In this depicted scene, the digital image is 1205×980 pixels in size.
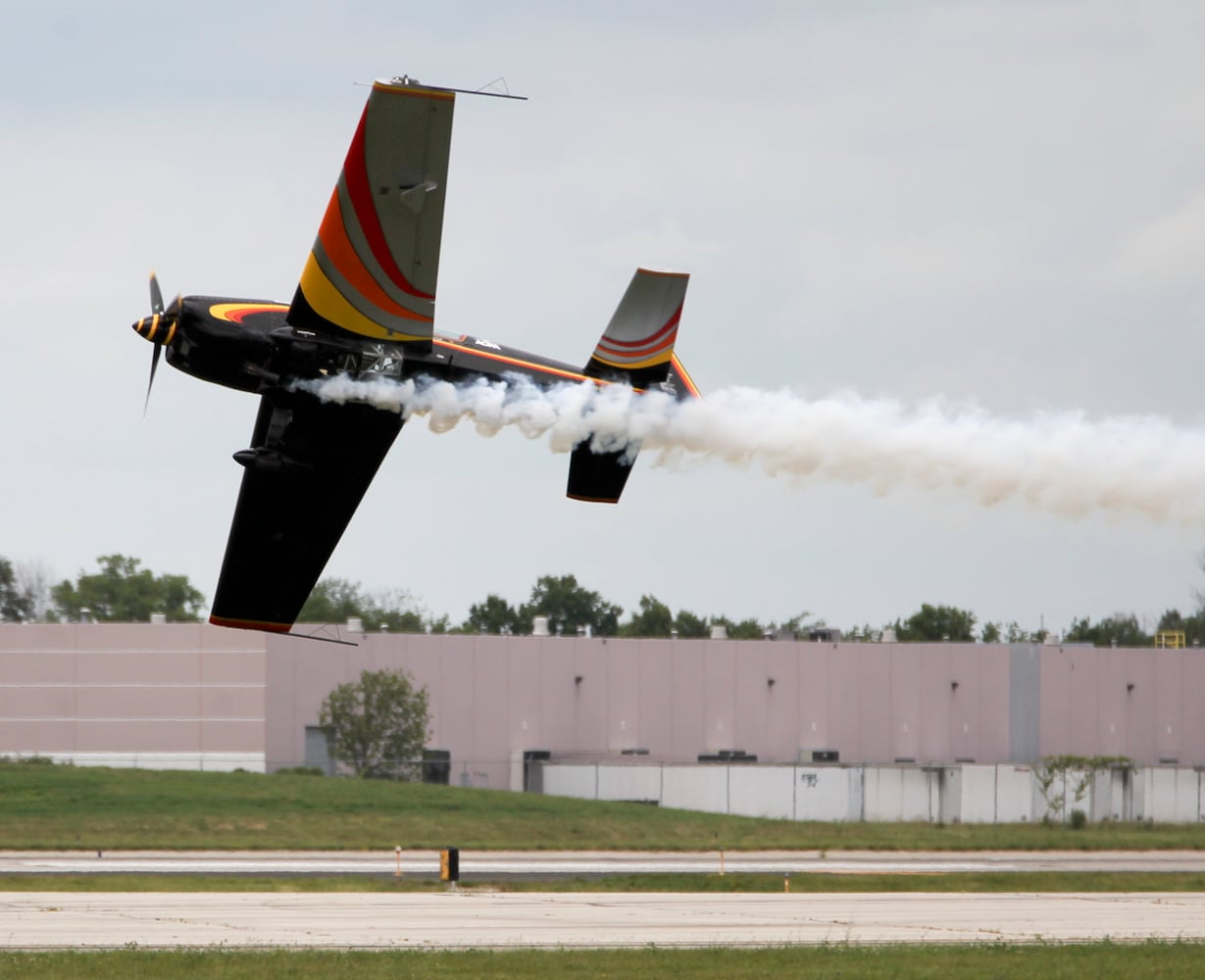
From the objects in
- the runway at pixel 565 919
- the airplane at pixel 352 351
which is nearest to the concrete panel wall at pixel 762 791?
the runway at pixel 565 919

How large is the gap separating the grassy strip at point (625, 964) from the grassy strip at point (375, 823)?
2993cm

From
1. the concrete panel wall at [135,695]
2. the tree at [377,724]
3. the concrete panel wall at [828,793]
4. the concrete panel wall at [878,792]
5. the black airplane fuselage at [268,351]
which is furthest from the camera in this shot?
the concrete panel wall at [135,695]

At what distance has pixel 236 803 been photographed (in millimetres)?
64562

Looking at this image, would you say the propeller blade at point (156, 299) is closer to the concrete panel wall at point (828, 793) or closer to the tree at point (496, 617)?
the concrete panel wall at point (828, 793)

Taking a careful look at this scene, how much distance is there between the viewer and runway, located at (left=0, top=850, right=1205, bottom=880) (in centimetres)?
4694

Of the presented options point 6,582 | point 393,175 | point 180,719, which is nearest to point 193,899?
point 393,175

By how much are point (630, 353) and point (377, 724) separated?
189ft

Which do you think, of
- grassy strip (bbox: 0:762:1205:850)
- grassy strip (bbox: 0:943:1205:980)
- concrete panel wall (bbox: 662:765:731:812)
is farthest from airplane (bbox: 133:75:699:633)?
concrete panel wall (bbox: 662:765:731:812)

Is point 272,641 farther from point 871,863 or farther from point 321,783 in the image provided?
point 871,863

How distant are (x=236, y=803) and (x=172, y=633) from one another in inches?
979

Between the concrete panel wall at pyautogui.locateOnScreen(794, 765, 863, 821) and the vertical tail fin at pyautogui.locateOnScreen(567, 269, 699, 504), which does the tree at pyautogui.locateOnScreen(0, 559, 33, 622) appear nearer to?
the concrete panel wall at pyautogui.locateOnScreen(794, 765, 863, 821)

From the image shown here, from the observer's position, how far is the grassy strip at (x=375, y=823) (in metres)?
58.4

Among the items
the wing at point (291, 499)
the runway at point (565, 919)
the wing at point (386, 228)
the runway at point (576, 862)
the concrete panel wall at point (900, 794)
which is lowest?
the concrete panel wall at point (900, 794)

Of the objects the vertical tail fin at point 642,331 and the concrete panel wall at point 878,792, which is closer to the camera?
the vertical tail fin at point 642,331
